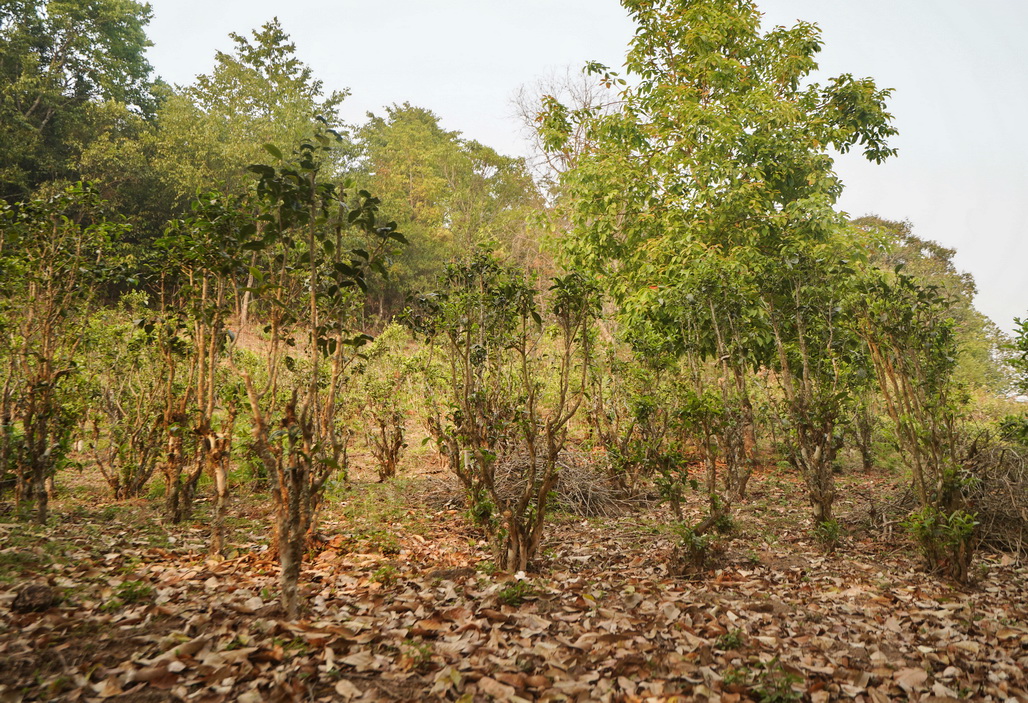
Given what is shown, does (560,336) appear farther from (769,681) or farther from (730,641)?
(769,681)

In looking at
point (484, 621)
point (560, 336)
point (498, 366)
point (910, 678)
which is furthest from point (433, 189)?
point (910, 678)

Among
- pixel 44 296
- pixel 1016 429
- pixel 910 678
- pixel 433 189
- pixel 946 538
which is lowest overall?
pixel 910 678

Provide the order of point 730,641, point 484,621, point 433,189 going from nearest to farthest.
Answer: point 730,641
point 484,621
point 433,189

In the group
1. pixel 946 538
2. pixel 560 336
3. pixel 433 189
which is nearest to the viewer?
pixel 946 538

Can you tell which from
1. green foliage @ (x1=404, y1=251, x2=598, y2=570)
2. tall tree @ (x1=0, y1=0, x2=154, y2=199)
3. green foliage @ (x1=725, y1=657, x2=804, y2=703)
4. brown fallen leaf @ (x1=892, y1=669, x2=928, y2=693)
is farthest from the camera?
tall tree @ (x1=0, y1=0, x2=154, y2=199)

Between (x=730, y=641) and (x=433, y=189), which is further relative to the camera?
(x=433, y=189)

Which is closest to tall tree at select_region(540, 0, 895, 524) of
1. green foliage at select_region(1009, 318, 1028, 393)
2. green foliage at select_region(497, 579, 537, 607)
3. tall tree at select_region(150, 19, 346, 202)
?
green foliage at select_region(1009, 318, 1028, 393)

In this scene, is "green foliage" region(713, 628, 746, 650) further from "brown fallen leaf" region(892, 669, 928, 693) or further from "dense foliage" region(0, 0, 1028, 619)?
"dense foliage" region(0, 0, 1028, 619)

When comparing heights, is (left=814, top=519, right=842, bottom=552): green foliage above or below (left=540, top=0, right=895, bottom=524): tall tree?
below

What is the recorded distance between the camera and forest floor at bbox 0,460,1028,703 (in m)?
2.67

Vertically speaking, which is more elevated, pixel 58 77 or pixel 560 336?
pixel 58 77

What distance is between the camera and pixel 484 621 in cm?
343

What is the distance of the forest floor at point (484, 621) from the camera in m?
2.67

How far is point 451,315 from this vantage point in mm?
4906
